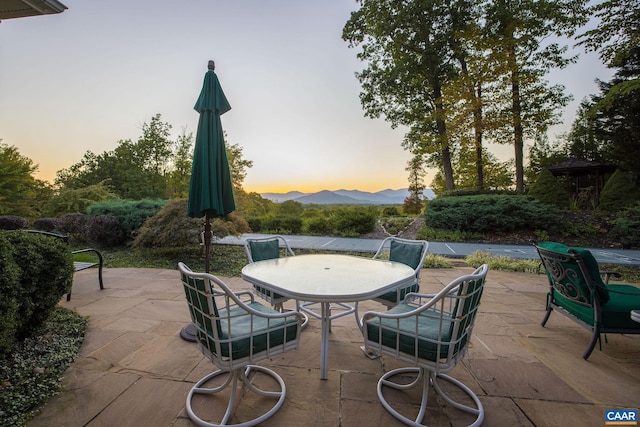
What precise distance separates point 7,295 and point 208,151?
64.8 inches

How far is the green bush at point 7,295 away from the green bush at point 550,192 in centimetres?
1205

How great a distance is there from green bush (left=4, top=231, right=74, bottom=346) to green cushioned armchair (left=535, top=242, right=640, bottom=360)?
13.4 feet

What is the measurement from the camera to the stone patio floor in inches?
62.5

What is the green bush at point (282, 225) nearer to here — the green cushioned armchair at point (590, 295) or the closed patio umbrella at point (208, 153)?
the closed patio umbrella at point (208, 153)

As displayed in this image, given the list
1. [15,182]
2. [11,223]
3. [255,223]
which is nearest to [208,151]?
[255,223]

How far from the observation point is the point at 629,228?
7430mm

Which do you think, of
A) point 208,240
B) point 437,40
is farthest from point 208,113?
point 437,40

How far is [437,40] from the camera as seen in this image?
1157 centimetres

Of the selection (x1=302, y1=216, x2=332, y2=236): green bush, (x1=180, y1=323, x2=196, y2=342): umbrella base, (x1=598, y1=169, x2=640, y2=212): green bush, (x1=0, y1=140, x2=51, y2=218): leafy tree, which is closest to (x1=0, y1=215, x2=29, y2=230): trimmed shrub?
(x1=0, y1=140, x2=51, y2=218): leafy tree

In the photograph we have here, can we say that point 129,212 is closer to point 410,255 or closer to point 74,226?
point 74,226

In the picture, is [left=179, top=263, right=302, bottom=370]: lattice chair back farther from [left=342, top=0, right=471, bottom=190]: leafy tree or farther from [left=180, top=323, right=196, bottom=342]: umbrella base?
[left=342, top=0, right=471, bottom=190]: leafy tree

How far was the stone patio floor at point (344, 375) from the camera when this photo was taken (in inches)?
62.5

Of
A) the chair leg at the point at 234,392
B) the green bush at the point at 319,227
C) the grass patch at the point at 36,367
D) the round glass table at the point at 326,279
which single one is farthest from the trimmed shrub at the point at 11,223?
the chair leg at the point at 234,392

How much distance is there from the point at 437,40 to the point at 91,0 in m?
11.4
